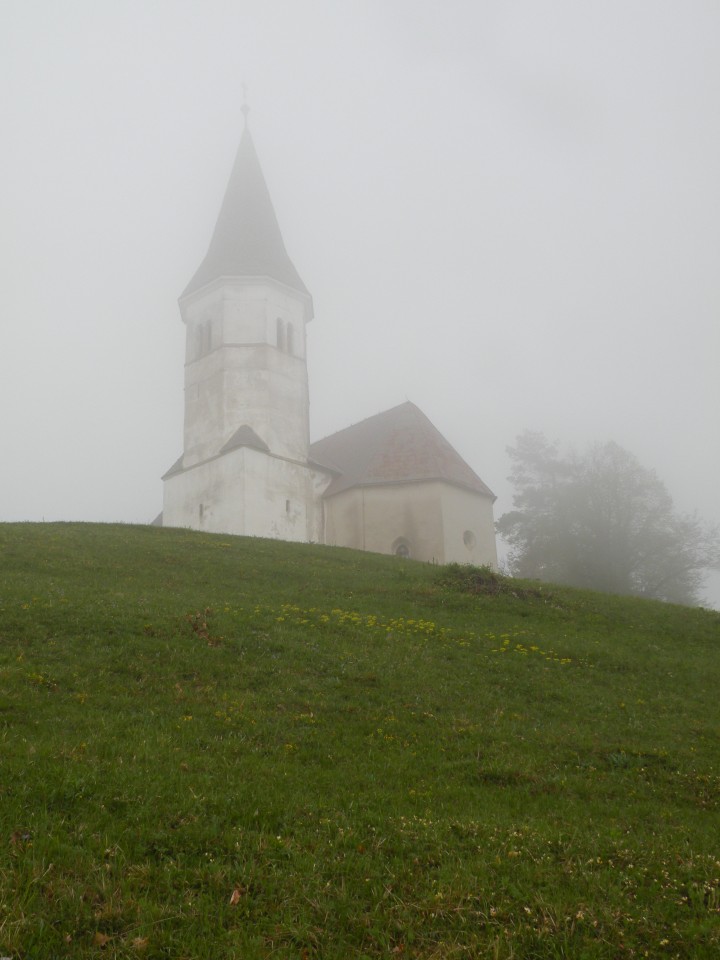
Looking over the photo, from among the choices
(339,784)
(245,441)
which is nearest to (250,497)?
(245,441)

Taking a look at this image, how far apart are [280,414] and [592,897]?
35.1 metres

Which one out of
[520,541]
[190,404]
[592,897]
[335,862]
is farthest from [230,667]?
[520,541]

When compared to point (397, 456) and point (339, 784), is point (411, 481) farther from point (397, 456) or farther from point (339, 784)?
point (339, 784)

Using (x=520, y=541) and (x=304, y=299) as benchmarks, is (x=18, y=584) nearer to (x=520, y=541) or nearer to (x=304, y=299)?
(x=304, y=299)

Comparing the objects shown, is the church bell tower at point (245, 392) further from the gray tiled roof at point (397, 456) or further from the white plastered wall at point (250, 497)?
the gray tiled roof at point (397, 456)

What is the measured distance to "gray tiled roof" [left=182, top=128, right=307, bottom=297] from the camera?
4228 cm

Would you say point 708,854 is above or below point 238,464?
below

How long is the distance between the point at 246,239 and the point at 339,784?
132 ft

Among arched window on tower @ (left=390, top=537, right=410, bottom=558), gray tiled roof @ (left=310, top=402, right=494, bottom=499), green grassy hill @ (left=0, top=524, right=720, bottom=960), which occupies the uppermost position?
gray tiled roof @ (left=310, top=402, right=494, bottom=499)

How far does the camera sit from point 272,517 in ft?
121

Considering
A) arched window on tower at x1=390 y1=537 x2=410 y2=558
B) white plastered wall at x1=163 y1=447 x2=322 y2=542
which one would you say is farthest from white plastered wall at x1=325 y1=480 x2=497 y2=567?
white plastered wall at x1=163 y1=447 x2=322 y2=542

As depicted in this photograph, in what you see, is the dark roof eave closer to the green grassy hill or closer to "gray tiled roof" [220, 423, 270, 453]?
"gray tiled roof" [220, 423, 270, 453]

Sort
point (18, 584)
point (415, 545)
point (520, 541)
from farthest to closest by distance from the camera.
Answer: point (520, 541)
point (415, 545)
point (18, 584)

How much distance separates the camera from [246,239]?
143 feet
